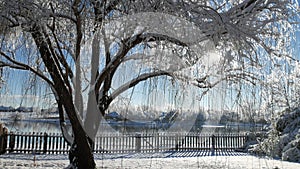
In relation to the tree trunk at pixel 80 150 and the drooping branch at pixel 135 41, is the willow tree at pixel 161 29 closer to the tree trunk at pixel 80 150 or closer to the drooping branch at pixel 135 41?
the drooping branch at pixel 135 41

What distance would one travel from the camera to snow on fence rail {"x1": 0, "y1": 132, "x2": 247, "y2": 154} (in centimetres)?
1149

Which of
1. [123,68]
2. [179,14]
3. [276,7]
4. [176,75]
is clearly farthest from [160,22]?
[276,7]

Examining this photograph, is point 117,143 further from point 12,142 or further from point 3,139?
point 3,139

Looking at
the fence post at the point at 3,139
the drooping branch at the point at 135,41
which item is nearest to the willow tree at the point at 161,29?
the drooping branch at the point at 135,41

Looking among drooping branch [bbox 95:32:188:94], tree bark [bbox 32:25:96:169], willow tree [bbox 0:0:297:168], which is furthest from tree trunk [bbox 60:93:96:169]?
willow tree [bbox 0:0:297:168]

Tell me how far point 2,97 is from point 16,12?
52.3 inches

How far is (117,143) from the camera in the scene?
42.0ft

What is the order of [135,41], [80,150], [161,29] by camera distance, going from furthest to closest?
[80,150], [135,41], [161,29]

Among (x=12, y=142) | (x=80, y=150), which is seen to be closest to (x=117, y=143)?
(x=12, y=142)

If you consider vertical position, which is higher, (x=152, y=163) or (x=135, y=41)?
(x=135, y=41)

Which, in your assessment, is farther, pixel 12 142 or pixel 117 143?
pixel 117 143

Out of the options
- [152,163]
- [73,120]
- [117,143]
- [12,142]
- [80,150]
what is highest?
[73,120]

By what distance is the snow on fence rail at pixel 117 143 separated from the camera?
11.5 metres

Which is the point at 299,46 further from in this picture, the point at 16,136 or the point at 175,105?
the point at 16,136
